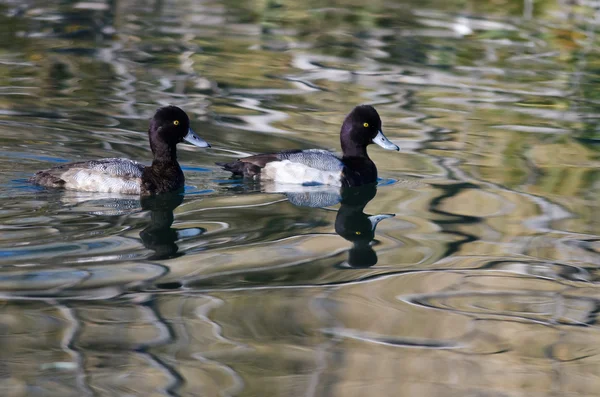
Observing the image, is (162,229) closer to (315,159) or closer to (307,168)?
(307,168)

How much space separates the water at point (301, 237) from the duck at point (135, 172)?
0.52 feet

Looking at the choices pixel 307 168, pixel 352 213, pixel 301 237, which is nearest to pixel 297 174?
pixel 307 168

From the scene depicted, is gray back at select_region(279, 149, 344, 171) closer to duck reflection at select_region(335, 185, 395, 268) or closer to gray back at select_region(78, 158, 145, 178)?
duck reflection at select_region(335, 185, 395, 268)

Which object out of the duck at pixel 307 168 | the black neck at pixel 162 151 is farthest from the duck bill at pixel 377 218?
the black neck at pixel 162 151

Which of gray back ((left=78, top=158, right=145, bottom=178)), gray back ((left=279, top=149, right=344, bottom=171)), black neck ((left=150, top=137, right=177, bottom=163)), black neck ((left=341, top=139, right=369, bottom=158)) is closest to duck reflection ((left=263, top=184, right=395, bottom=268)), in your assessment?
gray back ((left=279, top=149, right=344, bottom=171))

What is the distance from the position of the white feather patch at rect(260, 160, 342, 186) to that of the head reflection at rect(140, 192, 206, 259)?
3.27ft

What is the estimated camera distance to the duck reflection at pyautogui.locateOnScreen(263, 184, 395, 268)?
7.91 metres

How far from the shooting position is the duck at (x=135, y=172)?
916 centimetres

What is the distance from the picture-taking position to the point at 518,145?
11953 mm

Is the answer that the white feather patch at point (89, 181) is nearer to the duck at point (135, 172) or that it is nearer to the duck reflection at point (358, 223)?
the duck at point (135, 172)

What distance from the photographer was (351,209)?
941 cm

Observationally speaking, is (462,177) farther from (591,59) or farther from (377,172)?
(591,59)

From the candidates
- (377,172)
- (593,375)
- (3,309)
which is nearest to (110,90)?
(377,172)

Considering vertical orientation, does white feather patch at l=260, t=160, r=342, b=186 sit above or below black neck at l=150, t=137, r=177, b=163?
below
